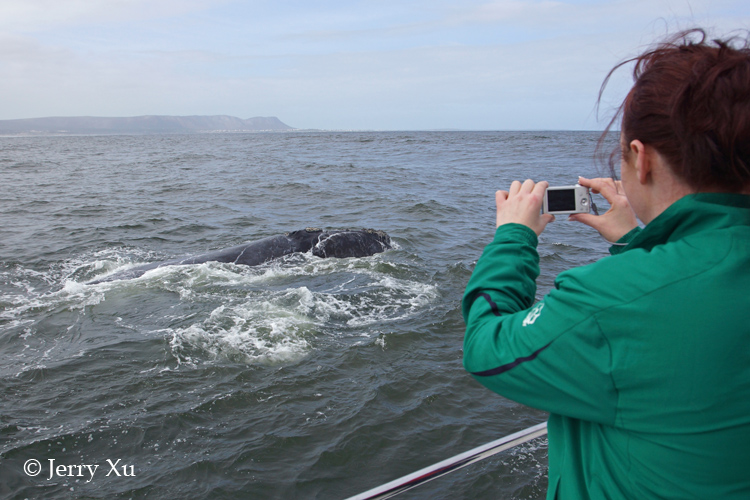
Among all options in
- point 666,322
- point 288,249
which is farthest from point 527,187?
point 288,249

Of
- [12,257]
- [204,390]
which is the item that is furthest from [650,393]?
[12,257]

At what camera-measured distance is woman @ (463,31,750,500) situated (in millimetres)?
1052

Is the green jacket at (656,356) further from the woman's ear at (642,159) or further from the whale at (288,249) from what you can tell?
the whale at (288,249)

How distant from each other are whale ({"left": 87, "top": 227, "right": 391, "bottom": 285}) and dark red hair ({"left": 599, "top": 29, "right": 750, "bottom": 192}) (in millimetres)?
9523

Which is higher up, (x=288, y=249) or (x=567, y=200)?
(x=567, y=200)

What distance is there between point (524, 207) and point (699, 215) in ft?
1.65

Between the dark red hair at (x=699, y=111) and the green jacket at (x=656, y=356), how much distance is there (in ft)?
0.21

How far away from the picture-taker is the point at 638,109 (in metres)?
1.24

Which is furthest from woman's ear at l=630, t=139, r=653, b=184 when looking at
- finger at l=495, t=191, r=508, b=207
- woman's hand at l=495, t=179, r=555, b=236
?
finger at l=495, t=191, r=508, b=207

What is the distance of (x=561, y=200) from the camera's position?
6.05ft

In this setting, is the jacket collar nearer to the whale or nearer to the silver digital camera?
the silver digital camera

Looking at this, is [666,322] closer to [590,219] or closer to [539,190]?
[539,190]

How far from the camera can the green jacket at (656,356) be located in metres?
1.05

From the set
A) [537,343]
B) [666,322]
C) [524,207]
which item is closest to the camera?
[666,322]
